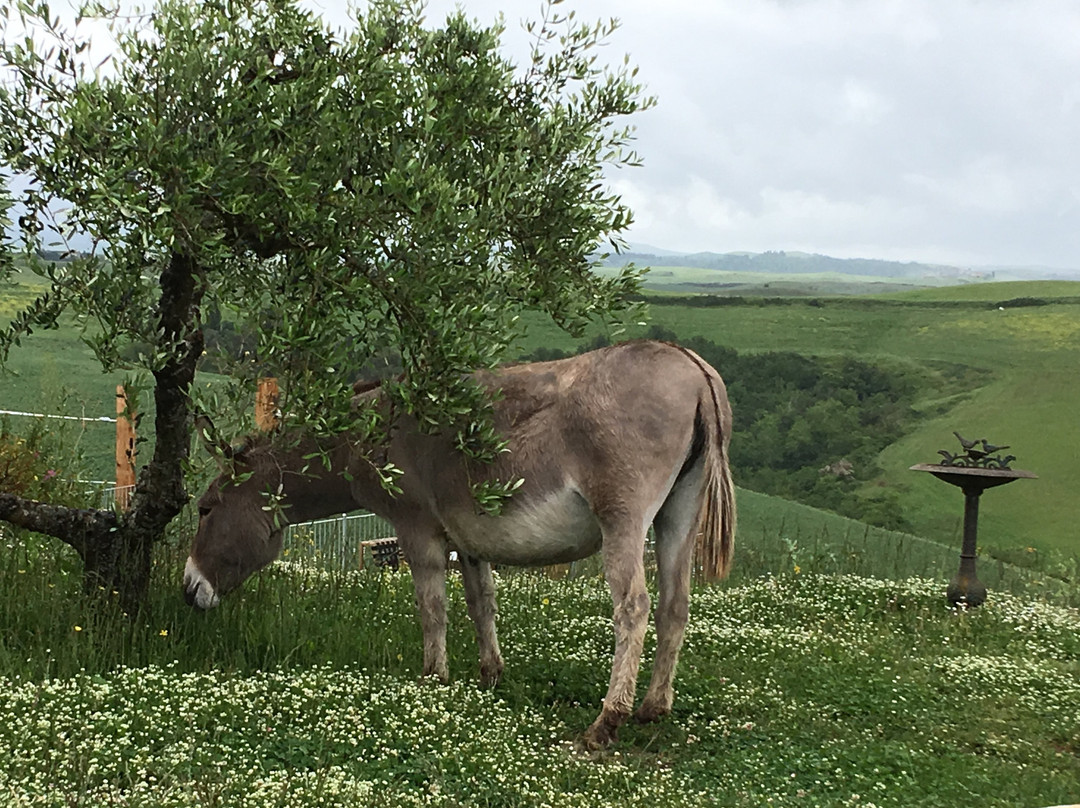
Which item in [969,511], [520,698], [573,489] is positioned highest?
[573,489]

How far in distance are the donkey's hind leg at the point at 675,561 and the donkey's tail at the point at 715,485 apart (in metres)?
0.11

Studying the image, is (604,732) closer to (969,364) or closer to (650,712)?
(650,712)

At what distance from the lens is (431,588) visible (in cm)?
830

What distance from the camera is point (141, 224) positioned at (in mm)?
7219

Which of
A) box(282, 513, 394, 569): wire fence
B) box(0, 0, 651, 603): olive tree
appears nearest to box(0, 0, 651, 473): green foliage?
box(0, 0, 651, 603): olive tree

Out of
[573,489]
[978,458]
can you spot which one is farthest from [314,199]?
[978,458]

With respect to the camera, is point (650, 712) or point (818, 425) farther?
point (818, 425)

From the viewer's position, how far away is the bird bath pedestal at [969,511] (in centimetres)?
1274

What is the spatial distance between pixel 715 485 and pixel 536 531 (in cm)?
136

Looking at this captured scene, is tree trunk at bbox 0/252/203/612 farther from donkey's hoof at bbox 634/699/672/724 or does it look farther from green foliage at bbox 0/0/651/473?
donkey's hoof at bbox 634/699/672/724

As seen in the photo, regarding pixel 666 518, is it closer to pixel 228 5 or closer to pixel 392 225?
pixel 392 225

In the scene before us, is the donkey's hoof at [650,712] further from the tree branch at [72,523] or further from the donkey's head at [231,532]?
the tree branch at [72,523]

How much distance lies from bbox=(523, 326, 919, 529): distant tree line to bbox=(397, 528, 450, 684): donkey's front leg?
16899 mm

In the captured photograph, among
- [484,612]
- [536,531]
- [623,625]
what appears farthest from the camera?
[484,612]
